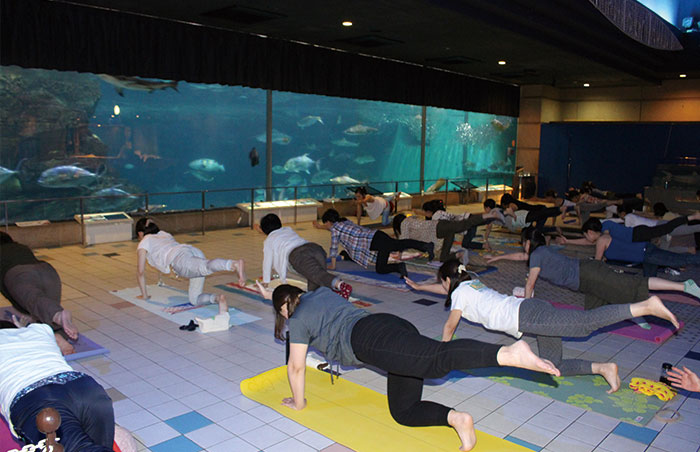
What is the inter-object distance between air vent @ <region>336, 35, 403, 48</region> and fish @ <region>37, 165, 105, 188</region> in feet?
26.9

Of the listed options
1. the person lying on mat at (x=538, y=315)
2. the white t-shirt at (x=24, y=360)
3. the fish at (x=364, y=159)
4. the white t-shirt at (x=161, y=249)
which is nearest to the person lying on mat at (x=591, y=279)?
the person lying on mat at (x=538, y=315)

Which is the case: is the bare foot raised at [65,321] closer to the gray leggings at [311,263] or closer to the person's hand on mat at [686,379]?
the gray leggings at [311,263]

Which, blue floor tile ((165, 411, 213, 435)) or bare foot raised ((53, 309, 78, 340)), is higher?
bare foot raised ((53, 309, 78, 340))

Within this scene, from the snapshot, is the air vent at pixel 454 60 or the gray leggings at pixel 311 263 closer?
the gray leggings at pixel 311 263

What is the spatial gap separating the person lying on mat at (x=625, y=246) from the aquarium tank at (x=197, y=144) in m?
7.29

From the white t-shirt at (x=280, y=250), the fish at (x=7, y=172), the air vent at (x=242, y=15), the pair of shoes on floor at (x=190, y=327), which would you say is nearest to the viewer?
the pair of shoes on floor at (x=190, y=327)

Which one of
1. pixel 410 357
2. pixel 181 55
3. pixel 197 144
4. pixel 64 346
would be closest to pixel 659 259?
pixel 410 357

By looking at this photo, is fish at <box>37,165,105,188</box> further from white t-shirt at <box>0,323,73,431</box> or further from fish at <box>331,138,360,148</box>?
fish at <box>331,138,360,148</box>

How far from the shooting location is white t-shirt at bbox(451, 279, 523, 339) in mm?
3828

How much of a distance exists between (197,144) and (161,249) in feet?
75.8

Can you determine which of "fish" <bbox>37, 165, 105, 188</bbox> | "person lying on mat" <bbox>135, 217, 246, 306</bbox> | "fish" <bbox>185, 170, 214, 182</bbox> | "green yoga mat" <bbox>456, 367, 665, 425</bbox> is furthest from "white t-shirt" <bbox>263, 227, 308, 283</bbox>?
"fish" <bbox>185, 170, 214, 182</bbox>

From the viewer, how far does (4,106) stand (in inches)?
581

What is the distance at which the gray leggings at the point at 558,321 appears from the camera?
3.35 meters

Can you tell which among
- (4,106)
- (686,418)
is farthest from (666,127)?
(4,106)
